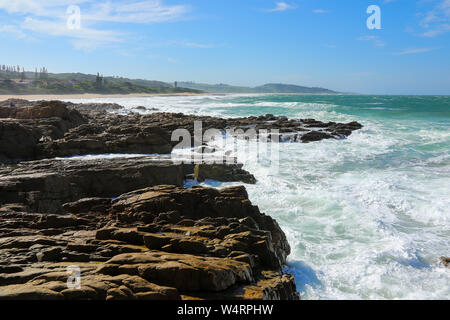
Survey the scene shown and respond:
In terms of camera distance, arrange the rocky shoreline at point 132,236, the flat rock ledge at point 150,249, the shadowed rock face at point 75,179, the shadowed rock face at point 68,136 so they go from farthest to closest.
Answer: the shadowed rock face at point 68,136
the shadowed rock face at point 75,179
the rocky shoreline at point 132,236
the flat rock ledge at point 150,249

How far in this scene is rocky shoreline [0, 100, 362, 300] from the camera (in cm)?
416

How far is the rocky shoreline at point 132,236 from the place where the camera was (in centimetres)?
416

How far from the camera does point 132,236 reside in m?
5.37

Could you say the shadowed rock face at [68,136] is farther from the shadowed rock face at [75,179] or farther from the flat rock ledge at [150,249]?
the flat rock ledge at [150,249]

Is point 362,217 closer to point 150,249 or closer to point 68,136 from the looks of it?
point 150,249

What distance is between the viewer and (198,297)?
4.16 meters

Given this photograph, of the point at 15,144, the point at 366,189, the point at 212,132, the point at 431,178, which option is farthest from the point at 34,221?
the point at 212,132

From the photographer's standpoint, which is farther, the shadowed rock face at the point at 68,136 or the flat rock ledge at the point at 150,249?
the shadowed rock face at the point at 68,136

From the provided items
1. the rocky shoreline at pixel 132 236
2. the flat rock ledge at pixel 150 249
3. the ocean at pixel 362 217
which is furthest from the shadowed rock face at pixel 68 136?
the flat rock ledge at pixel 150 249
